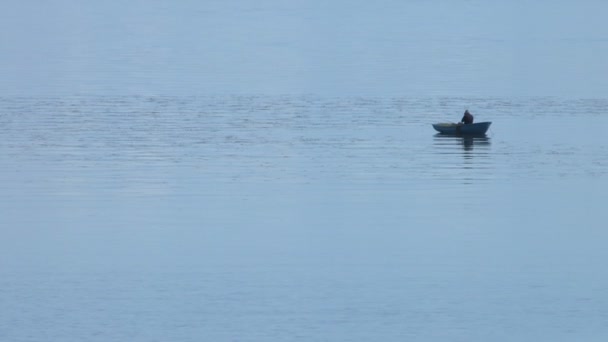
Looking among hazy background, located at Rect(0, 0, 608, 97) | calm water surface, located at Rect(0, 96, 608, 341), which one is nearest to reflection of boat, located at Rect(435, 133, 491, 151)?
calm water surface, located at Rect(0, 96, 608, 341)

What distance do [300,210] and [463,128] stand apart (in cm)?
1996

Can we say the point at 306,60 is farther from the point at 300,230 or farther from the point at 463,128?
the point at 300,230

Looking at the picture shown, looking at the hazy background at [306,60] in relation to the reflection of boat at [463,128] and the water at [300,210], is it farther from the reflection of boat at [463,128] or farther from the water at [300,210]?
the reflection of boat at [463,128]

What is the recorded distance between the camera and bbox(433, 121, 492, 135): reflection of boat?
66688 millimetres

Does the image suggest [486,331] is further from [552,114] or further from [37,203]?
[552,114]

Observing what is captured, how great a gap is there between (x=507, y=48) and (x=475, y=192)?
92113 mm

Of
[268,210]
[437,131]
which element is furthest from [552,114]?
[268,210]

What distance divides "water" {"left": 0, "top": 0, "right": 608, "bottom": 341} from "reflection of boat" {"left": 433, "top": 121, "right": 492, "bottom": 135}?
0.43m

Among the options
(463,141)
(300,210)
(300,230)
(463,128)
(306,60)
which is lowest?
(300,230)

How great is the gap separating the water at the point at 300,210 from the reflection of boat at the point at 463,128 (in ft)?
1.40

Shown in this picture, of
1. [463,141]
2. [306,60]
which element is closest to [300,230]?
[463,141]

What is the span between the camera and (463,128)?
67.2 m

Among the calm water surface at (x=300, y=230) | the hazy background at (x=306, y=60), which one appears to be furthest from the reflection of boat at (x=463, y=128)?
the hazy background at (x=306, y=60)

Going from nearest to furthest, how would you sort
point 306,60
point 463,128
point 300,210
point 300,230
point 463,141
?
point 300,230, point 300,210, point 463,141, point 463,128, point 306,60
